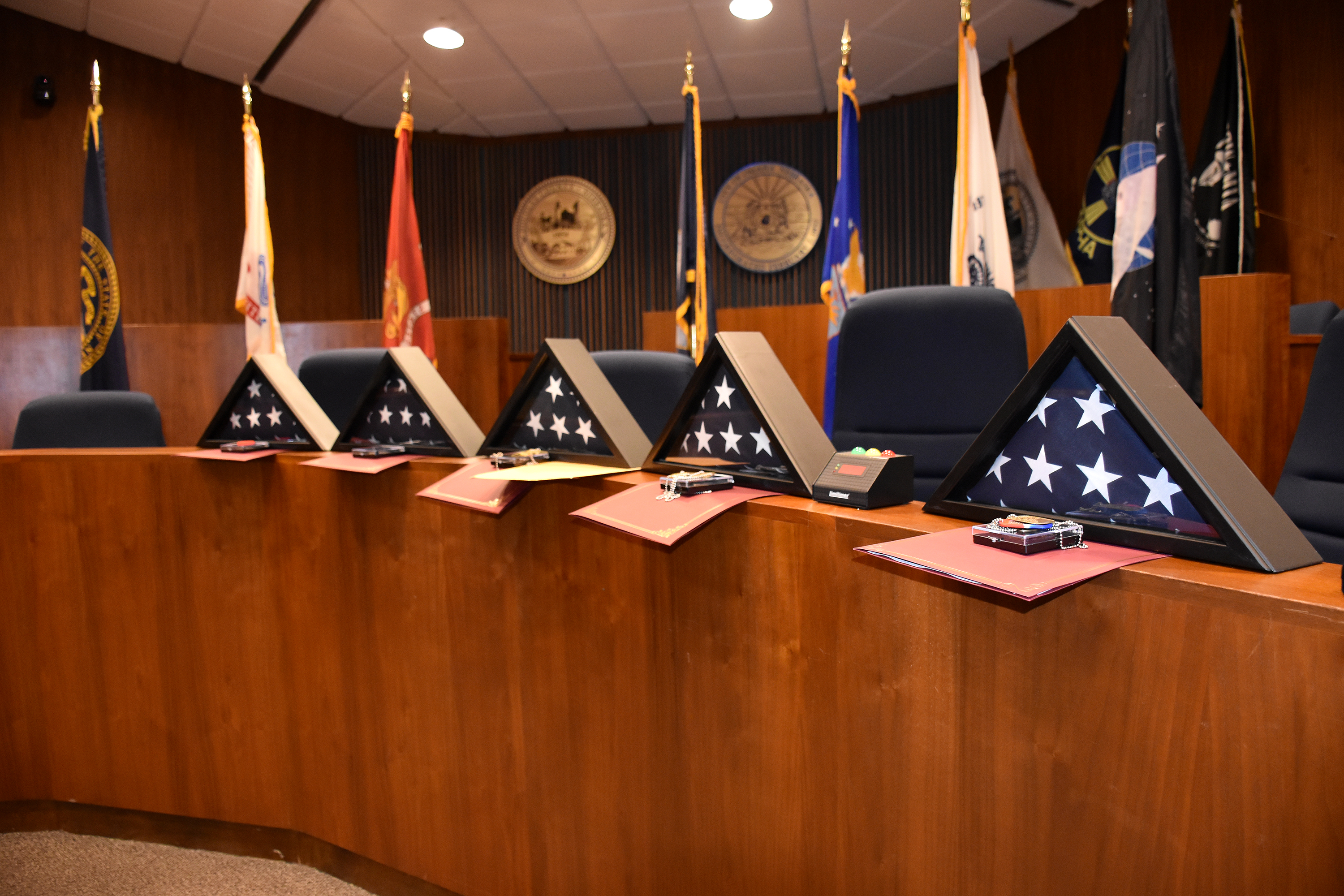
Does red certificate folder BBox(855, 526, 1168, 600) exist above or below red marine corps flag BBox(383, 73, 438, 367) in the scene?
below

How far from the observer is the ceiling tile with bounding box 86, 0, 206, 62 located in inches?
180

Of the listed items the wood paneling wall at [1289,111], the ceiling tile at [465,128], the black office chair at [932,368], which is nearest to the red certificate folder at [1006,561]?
the black office chair at [932,368]

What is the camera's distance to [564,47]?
5.18m

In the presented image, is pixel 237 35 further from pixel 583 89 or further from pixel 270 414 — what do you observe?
pixel 270 414

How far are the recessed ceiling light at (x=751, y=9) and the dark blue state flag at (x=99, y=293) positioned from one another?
10.7ft

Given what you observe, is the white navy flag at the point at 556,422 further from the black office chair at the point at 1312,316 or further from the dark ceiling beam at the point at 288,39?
the dark ceiling beam at the point at 288,39

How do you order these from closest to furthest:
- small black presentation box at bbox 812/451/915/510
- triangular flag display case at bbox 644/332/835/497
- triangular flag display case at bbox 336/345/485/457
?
small black presentation box at bbox 812/451/915/510 → triangular flag display case at bbox 644/332/835/497 → triangular flag display case at bbox 336/345/485/457

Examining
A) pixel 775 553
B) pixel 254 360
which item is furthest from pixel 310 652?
pixel 775 553

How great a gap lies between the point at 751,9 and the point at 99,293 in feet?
12.1

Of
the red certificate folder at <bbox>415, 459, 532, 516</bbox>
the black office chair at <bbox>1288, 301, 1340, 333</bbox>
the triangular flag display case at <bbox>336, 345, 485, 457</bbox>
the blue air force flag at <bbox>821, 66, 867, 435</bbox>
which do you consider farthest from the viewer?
the blue air force flag at <bbox>821, 66, 867, 435</bbox>

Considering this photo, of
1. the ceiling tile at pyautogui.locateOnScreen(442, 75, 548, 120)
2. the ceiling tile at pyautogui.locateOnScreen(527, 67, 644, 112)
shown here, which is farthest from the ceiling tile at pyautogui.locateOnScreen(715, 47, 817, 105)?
the ceiling tile at pyautogui.locateOnScreen(442, 75, 548, 120)

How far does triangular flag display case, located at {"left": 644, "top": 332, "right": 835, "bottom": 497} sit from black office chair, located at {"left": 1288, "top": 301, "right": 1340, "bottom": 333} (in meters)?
2.65

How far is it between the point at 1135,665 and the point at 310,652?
1.50 m

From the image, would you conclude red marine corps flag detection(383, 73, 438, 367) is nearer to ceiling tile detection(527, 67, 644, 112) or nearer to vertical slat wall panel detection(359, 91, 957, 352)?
ceiling tile detection(527, 67, 644, 112)
